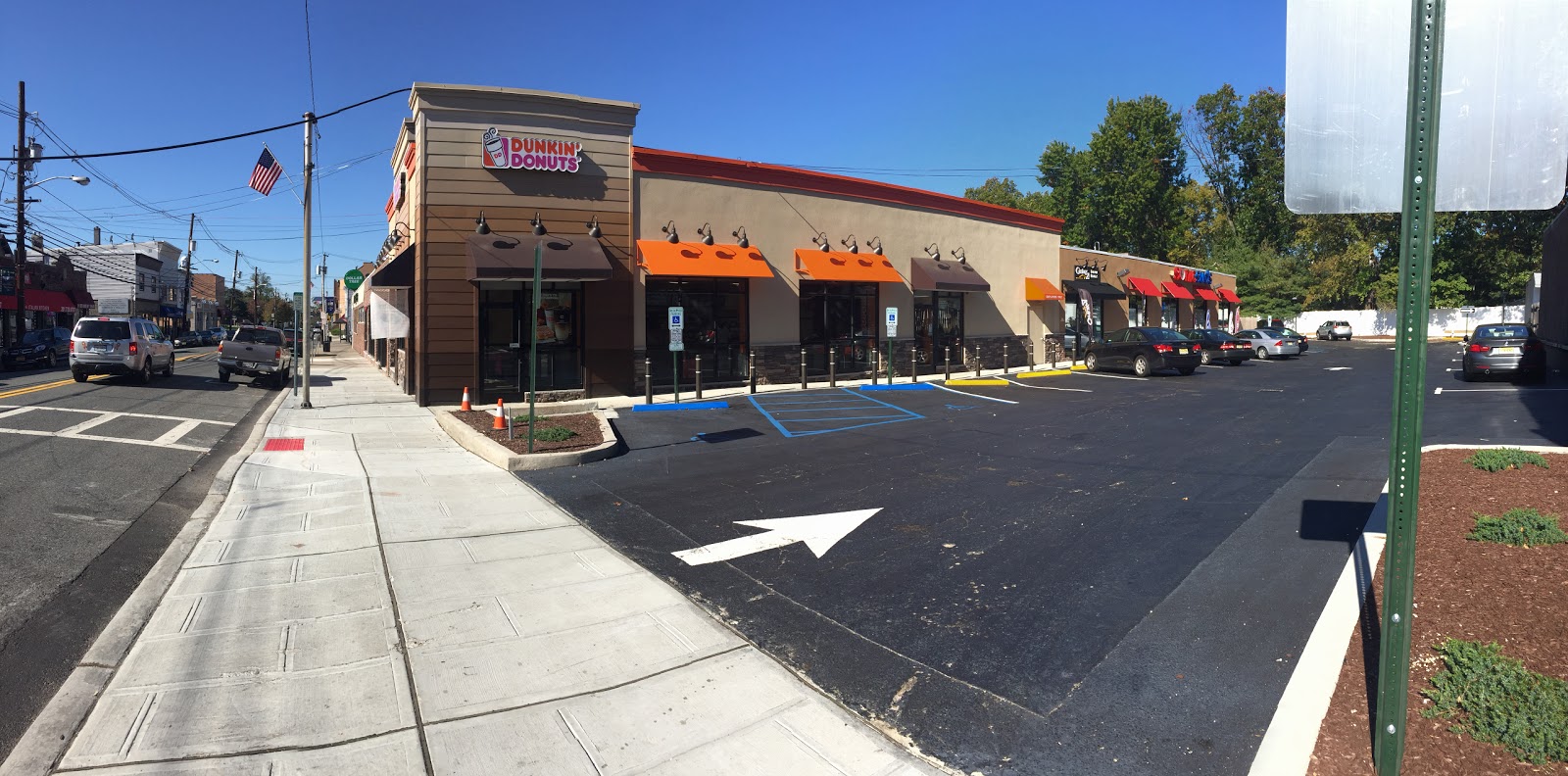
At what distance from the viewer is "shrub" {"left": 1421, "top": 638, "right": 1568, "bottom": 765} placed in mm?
3197

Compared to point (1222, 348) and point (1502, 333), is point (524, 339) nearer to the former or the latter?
point (1502, 333)

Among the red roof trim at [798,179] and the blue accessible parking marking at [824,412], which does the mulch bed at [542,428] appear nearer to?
the blue accessible parking marking at [824,412]

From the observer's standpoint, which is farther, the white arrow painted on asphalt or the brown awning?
the brown awning

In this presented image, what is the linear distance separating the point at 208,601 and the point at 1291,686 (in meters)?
6.63

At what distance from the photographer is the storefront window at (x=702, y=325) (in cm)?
1920

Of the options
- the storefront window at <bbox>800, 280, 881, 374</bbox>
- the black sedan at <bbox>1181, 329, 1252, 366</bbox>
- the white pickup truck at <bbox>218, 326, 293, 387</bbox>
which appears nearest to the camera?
the storefront window at <bbox>800, 280, 881, 374</bbox>

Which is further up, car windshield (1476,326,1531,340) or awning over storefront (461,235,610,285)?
awning over storefront (461,235,610,285)

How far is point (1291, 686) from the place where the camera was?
3.99 m

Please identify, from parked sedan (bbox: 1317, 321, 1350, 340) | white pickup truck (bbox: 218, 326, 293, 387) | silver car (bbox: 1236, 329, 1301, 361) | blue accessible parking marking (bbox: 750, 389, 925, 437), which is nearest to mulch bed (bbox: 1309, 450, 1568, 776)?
blue accessible parking marking (bbox: 750, 389, 925, 437)

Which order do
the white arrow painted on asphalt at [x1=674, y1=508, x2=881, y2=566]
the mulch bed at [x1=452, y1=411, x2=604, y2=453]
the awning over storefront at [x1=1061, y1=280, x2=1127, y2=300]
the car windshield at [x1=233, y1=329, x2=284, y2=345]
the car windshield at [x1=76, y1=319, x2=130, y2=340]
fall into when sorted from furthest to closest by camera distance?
1. the awning over storefront at [x1=1061, y1=280, x2=1127, y2=300]
2. the car windshield at [x1=233, y1=329, x2=284, y2=345]
3. the car windshield at [x1=76, y1=319, x2=130, y2=340]
4. the mulch bed at [x1=452, y1=411, x2=604, y2=453]
5. the white arrow painted on asphalt at [x1=674, y1=508, x2=881, y2=566]

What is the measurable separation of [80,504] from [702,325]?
13032 millimetres

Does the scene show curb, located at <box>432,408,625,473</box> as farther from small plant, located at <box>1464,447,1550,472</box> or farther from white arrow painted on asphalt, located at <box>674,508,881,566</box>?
small plant, located at <box>1464,447,1550,472</box>

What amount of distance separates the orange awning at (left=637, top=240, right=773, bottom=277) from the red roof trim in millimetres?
1760

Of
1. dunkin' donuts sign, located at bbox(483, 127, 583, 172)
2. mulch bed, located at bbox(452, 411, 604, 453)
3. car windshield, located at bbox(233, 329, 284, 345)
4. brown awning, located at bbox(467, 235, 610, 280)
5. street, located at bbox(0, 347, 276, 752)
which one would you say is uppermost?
dunkin' donuts sign, located at bbox(483, 127, 583, 172)
